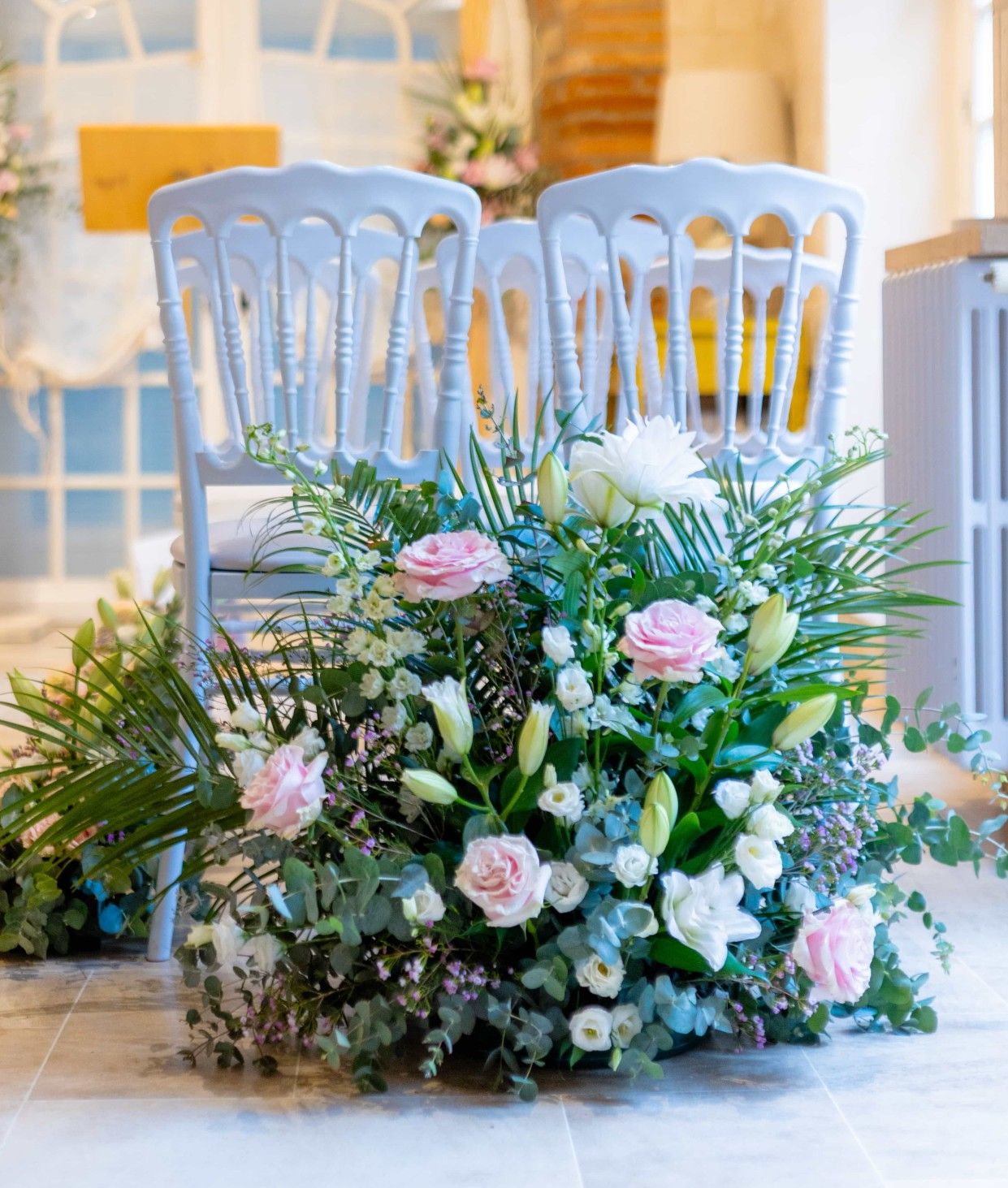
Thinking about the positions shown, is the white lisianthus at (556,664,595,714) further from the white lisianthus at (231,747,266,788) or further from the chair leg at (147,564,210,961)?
→ the chair leg at (147,564,210,961)

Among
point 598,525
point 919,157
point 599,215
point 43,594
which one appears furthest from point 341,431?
point 43,594

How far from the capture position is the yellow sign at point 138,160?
14.5ft

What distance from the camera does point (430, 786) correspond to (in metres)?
1.25

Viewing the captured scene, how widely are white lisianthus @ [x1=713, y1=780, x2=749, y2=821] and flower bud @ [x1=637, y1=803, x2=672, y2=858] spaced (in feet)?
0.32

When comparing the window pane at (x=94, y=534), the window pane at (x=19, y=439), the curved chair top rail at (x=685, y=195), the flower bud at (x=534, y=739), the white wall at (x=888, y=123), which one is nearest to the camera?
the flower bud at (x=534, y=739)

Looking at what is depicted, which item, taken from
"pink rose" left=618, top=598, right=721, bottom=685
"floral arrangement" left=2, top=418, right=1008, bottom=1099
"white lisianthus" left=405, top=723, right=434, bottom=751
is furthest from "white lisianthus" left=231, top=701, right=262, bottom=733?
"pink rose" left=618, top=598, right=721, bottom=685

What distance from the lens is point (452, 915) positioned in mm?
1388

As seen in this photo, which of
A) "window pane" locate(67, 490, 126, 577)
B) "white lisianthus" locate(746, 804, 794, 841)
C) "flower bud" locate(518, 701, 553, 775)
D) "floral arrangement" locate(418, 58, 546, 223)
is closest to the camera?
"flower bud" locate(518, 701, 553, 775)

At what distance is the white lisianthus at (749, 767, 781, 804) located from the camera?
1350 millimetres

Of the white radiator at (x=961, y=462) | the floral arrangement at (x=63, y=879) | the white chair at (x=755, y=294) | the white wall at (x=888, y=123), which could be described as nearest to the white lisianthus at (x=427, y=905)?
the floral arrangement at (x=63, y=879)

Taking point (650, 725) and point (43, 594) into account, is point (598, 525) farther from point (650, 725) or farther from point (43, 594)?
point (43, 594)

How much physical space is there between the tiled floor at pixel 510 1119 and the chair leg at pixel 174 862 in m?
0.18

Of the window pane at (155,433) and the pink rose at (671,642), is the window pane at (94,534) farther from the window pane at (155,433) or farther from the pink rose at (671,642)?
the pink rose at (671,642)

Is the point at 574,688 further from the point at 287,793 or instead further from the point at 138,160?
the point at 138,160
